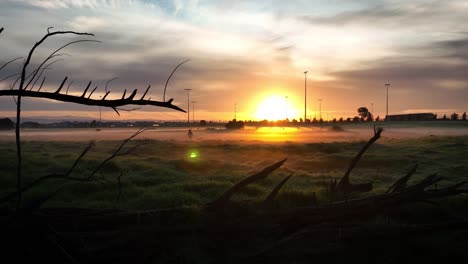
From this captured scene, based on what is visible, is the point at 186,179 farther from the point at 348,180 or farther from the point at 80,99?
the point at 80,99

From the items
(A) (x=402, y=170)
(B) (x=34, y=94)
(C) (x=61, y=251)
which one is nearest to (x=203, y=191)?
(C) (x=61, y=251)

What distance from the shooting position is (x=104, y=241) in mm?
3652

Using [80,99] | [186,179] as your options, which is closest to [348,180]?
[80,99]

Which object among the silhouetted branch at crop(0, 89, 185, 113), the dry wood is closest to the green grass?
the silhouetted branch at crop(0, 89, 185, 113)

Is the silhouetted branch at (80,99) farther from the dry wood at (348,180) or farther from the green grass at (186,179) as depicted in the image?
the dry wood at (348,180)

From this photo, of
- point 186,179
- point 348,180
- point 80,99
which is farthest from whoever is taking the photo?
point 186,179

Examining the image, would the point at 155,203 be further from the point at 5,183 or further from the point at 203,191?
the point at 5,183

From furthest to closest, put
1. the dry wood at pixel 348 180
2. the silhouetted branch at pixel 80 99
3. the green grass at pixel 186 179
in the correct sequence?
1. the green grass at pixel 186 179
2. the dry wood at pixel 348 180
3. the silhouetted branch at pixel 80 99

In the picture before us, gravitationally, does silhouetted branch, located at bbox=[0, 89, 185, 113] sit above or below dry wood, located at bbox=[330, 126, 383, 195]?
above

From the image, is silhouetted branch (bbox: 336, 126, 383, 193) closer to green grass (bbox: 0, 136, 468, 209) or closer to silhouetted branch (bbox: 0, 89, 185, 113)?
green grass (bbox: 0, 136, 468, 209)

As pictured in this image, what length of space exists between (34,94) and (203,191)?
910cm

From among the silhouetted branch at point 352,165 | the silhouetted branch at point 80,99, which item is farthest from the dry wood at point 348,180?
the silhouetted branch at point 80,99

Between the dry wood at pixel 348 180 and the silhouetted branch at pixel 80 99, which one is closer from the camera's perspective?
the silhouetted branch at pixel 80 99

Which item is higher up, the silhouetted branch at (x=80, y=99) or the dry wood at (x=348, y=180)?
the silhouetted branch at (x=80, y=99)
